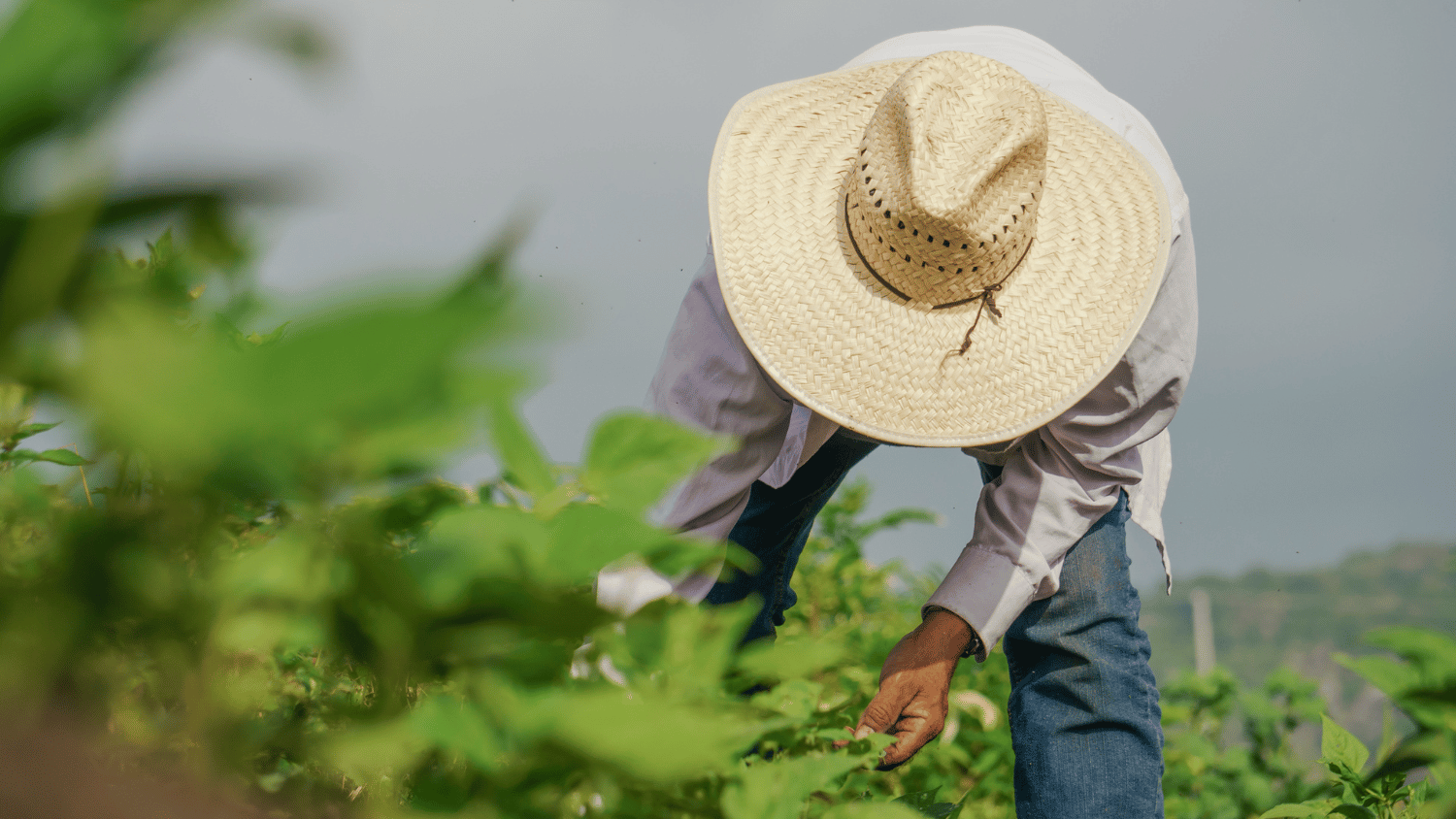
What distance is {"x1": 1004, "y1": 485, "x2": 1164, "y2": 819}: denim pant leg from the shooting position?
5.53 feet

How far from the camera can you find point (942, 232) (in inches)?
53.9

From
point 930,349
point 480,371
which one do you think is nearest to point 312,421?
point 480,371

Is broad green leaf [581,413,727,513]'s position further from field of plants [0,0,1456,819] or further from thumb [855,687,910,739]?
thumb [855,687,910,739]

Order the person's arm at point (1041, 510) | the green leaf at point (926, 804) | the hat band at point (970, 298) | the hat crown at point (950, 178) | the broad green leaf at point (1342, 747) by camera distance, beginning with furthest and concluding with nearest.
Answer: the person's arm at point (1041, 510), the hat band at point (970, 298), the hat crown at point (950, 178), the broad green leaf at point (1342, 747), the green leaf at point (926, 804)

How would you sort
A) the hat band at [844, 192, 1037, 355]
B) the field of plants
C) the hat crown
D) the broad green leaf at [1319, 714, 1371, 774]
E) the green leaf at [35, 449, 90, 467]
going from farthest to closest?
the hat band at [844, 192, 1037, 355] → the hat crown → the broad green leaf at [1319, 714, 1371, 774] → the green leaf at [35, 449, 90, 467] → the field of plants

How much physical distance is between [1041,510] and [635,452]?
59.9 inches

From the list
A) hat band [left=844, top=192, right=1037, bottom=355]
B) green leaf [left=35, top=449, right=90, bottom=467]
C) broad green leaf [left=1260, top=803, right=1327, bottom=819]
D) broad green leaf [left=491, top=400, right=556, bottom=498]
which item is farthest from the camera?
hat band [left=844, top=192, right=1037, bottom=355]

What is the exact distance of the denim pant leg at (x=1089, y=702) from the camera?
169 cm

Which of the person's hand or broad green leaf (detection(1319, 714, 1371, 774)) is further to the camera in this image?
the person's hand

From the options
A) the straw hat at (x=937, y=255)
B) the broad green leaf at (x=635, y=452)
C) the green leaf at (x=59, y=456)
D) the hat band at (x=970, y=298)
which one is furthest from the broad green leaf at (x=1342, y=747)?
the green leaf at (x=59, y=456)

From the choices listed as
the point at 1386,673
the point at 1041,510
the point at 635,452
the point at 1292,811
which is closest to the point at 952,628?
the point at 1041,510

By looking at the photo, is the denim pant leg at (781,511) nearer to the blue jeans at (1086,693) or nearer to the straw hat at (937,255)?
the blue jeans at (1086,693)

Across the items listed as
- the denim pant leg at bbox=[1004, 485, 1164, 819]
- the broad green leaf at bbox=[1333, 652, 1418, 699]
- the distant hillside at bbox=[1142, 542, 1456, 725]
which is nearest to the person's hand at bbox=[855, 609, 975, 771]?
the denim pant leg at bbox=[1004, 485, 1164, 819]

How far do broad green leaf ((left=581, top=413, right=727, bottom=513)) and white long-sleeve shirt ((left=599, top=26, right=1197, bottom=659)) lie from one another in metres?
1.21
